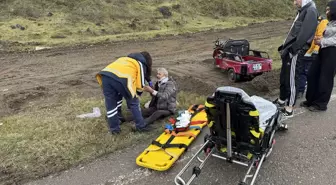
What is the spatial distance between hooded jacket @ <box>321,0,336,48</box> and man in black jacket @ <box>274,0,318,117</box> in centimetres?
42

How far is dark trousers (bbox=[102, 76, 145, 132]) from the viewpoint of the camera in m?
4.86

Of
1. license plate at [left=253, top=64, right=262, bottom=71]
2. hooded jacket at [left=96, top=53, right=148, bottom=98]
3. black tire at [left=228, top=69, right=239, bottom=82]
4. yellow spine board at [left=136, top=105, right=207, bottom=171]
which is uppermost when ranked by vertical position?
hooded jacket at [left=96, top=53, right=148, bottom=98]

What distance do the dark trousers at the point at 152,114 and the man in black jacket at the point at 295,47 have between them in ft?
6.35

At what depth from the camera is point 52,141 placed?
4809mm

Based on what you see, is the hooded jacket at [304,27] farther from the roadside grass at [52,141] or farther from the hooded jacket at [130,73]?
the hooded jacket at [130,73]

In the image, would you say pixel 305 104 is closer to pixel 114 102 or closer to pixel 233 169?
pixel 233 169

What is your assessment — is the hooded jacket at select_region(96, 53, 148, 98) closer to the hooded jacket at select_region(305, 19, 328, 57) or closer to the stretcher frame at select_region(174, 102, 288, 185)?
the stretcher frame at select_region(174, 102, 288, 185)

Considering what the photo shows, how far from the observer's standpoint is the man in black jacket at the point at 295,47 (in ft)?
16.4

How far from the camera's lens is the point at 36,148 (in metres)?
4.59

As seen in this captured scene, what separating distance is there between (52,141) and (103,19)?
1476 cm

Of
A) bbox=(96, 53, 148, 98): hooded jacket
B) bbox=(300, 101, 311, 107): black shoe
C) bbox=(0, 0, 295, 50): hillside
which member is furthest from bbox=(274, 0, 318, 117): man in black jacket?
bbox=(0, 0, 295, 50): hillside

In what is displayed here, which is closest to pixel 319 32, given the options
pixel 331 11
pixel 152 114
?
pixel 331 11

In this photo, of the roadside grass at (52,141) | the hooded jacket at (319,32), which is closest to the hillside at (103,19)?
the roadside grass at (52,141)

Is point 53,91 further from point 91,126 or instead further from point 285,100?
point 285,100
